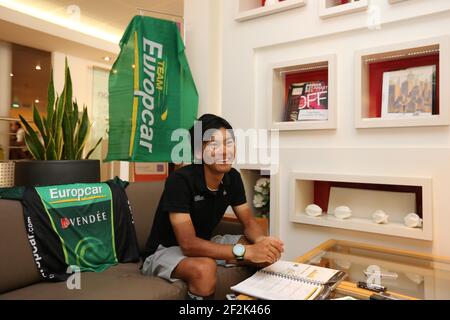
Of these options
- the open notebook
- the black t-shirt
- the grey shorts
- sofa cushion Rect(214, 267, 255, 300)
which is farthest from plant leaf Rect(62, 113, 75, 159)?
the open notebook

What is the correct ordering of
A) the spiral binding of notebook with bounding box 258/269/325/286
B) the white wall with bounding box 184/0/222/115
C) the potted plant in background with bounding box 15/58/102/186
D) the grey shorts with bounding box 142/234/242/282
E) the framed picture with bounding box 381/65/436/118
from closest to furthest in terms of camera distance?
the spiral binding of notebook with bounding box 258/269/325/286
the grey shorts with bounding box 142/234/242/282
the framed picture with bounding box 381/65/436/118
the potted plant in background with bounding box 15/58/102/186
the white wall with bounding box 184/0/222/115

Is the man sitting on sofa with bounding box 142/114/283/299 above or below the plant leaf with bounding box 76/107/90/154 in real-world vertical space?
below

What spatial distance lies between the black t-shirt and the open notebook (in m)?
0.45

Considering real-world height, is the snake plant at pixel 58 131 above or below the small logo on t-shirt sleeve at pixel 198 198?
above

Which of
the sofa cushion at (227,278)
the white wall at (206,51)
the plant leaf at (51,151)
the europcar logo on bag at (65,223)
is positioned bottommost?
the sofa cushion at (227,278)

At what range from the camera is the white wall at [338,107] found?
1668mm

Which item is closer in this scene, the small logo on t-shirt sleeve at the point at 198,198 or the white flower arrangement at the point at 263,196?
the small logo on t-shirt sleeve at the point at 198,198

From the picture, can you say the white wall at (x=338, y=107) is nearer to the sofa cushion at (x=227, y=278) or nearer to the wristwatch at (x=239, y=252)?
the sofa cushion at (x=227, y=278)

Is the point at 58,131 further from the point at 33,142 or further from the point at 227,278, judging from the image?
the point at 227,278

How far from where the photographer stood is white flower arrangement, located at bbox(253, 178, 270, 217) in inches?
91.0

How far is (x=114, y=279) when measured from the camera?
4.88 feet

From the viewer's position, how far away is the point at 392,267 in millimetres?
1368

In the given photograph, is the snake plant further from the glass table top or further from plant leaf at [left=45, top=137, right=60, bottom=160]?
the glass table top

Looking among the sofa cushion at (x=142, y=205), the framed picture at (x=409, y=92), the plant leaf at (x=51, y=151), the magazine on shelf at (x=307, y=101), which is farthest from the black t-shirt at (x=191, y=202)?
the framed picture at (x=409, y=92)
